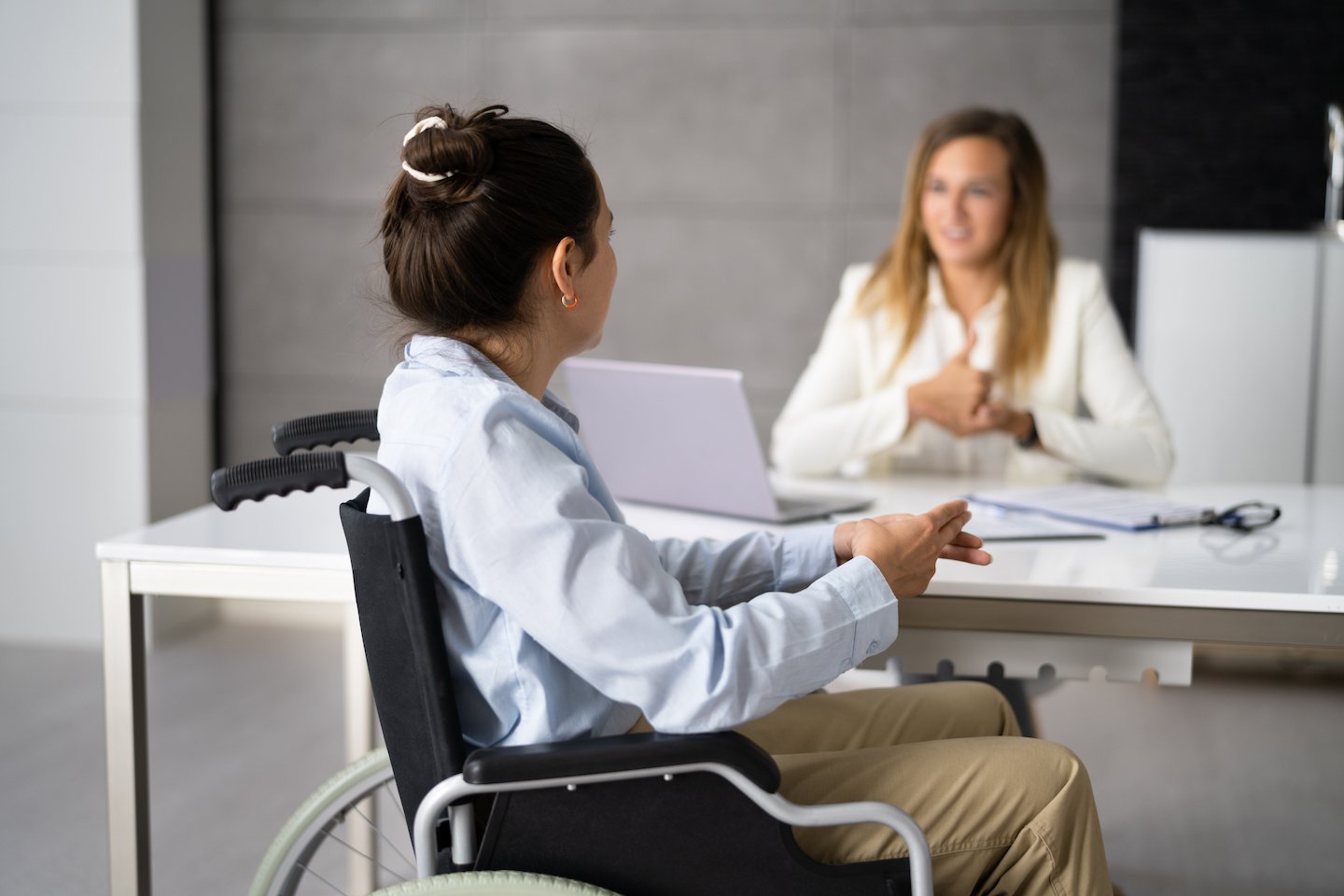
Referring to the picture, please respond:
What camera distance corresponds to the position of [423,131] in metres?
1.22

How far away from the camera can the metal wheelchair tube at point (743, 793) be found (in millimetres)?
1124

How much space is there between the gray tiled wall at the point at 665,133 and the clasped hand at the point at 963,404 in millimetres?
1516

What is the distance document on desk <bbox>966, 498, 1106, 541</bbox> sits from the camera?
1779 millimetres

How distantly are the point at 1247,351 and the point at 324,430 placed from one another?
2646 mm

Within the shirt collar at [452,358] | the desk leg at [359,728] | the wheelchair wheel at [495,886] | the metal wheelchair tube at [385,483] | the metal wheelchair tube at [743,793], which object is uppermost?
the shirt collar at [452,358]

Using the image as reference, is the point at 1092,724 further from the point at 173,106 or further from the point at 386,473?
the point at 173,106

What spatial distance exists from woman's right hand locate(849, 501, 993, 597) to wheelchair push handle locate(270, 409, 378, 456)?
1.81 ft

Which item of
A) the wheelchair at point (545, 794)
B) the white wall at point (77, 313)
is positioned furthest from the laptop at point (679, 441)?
the white wall at point (77, 313)

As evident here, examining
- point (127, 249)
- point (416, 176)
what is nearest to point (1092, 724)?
point (416, 176)

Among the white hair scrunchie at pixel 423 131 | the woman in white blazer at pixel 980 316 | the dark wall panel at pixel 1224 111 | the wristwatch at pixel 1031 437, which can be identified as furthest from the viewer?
the dark wall panel at pixel 1224 111

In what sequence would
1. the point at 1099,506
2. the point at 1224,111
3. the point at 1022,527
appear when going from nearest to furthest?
the point at 1022,527, the point at 1099,506, the point at 1224,111

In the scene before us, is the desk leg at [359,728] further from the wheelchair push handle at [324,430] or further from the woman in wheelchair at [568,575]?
the woman in wheelchair at [568,575]

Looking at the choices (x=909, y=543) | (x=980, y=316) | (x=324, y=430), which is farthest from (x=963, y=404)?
(x=324, y=430)

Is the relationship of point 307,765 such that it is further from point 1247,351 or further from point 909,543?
point 1247,351
